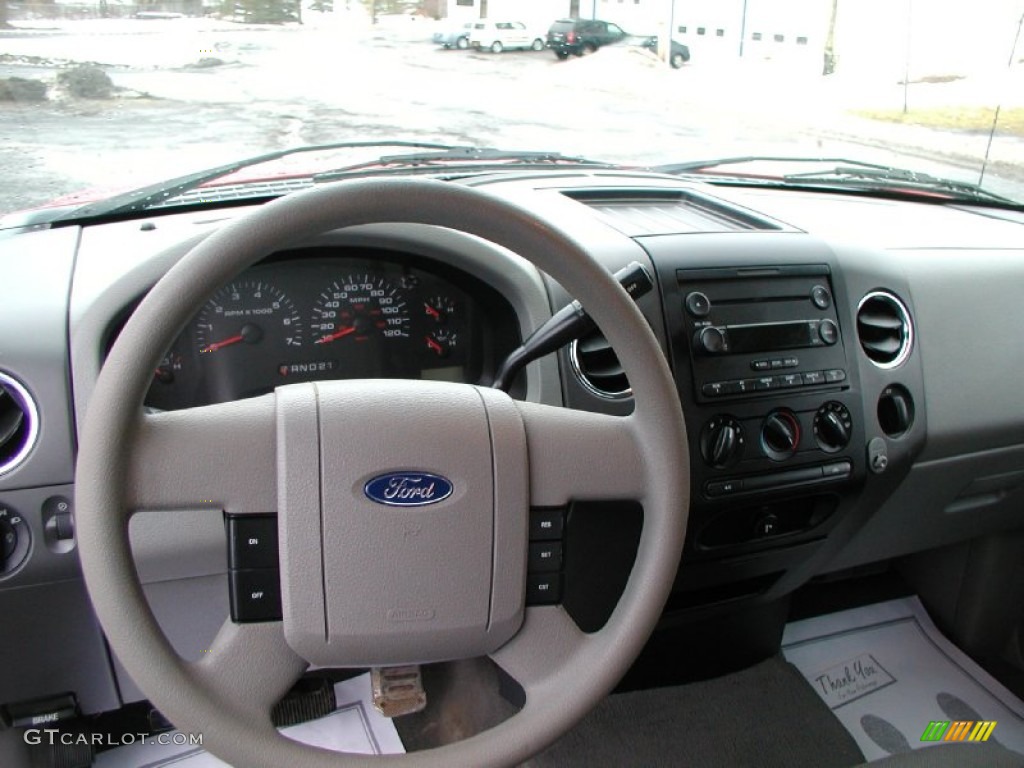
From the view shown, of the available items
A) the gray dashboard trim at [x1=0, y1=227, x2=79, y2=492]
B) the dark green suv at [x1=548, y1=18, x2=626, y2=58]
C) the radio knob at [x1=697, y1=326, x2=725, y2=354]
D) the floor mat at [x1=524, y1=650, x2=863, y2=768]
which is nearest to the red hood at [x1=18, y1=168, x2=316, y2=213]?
the gray dashboard trim at [x1=0, y1=227, x2=79, y2=492]

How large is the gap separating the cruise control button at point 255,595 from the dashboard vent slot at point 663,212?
0.97m

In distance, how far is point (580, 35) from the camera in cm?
208

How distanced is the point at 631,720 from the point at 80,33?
1834mm

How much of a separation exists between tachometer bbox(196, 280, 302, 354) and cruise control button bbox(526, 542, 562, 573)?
655mm

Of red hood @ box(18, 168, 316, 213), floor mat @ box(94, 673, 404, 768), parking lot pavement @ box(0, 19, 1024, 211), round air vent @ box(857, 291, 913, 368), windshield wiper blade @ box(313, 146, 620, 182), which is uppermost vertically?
parking lot pavement @ box(0, 19, 1024, 211)

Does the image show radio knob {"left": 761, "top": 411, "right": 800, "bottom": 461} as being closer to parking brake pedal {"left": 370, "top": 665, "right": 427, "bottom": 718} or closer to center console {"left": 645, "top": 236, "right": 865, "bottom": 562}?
center console {"left": 645, "top": 236, "right": 865, "bottom": 562}

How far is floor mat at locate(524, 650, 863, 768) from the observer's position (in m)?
2.07

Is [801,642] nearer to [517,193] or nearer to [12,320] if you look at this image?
[517,193]

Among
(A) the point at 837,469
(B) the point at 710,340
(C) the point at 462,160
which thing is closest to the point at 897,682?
(A) the point at 837,469

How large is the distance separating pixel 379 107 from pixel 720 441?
40.1 inches

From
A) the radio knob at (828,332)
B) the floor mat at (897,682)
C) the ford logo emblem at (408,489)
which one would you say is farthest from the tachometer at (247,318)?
the floor mat at (897,682)

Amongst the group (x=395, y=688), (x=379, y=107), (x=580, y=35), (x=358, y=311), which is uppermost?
(x=580, y=35)

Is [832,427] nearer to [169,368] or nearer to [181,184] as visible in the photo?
[169,368]

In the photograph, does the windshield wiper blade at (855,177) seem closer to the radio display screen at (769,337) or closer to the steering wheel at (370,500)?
the radio display screen at (769,337)
